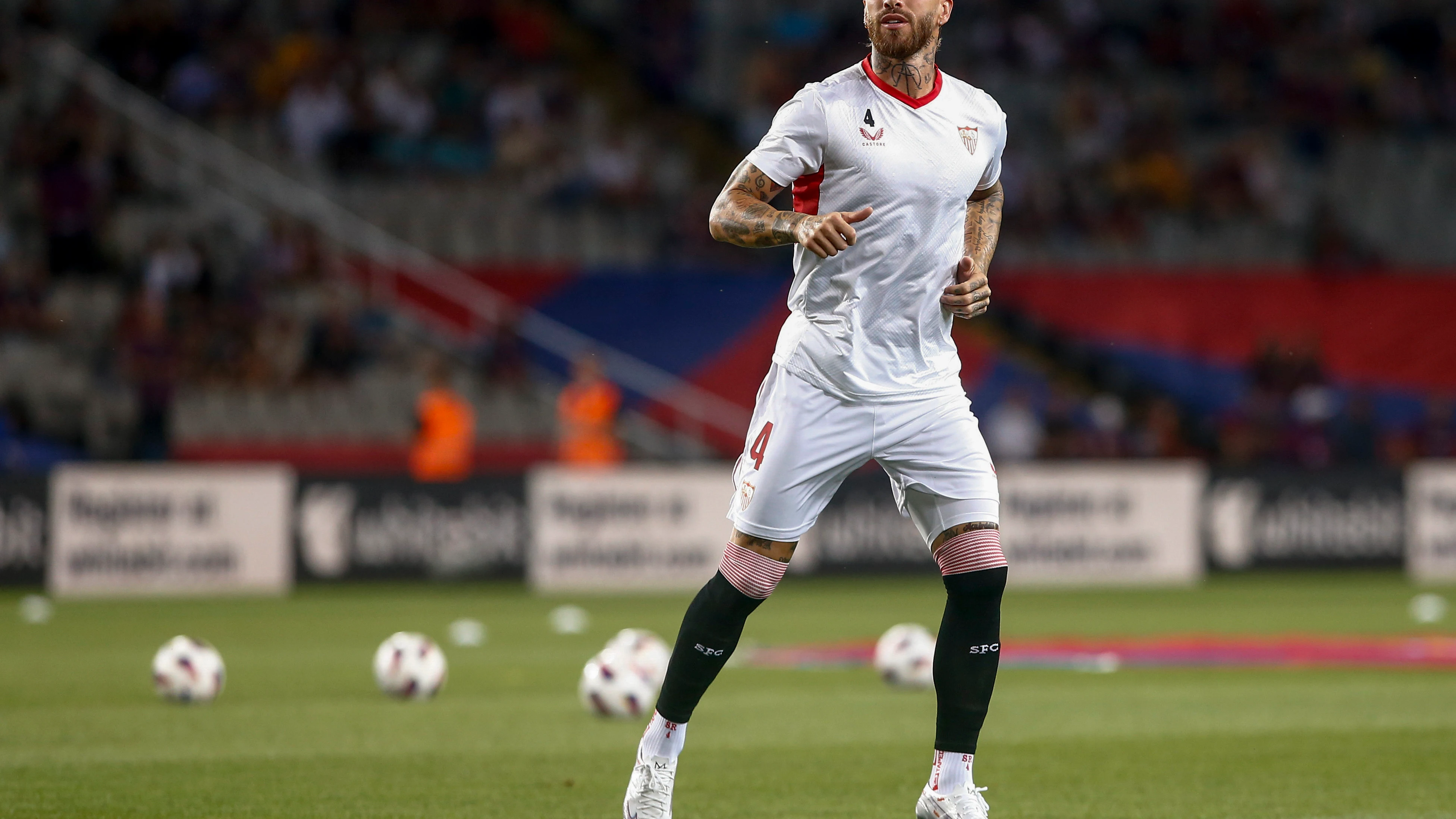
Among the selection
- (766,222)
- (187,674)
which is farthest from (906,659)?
(766,222)

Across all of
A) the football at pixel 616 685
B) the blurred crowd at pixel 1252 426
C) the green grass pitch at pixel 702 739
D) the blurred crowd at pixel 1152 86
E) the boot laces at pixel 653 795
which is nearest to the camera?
the boot laces at pixel 653 795

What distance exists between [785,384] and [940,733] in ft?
3.79

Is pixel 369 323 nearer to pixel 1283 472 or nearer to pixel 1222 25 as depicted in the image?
pixel 1283 472

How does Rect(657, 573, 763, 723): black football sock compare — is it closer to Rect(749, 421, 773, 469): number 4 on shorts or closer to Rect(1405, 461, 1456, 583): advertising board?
Rect(749, 421, 773, 469): number 4 on shorts

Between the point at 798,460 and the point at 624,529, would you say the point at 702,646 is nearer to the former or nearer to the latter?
the point at 798,460

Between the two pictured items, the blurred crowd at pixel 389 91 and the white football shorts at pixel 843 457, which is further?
the blurred crowd at pixel 389 91

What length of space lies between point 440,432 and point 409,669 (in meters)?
10.2

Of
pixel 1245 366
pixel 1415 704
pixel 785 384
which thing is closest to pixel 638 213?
pixel 1245 366

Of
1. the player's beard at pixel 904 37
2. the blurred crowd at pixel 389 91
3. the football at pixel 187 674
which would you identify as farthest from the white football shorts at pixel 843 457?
the blurred crowd at pixel 389 91

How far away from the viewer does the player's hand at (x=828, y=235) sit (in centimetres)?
532

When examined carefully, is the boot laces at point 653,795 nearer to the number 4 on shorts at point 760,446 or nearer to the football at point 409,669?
the number 4 on shorts at point 760,446

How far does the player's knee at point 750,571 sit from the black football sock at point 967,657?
1.72 feet

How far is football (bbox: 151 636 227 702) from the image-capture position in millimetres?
9383

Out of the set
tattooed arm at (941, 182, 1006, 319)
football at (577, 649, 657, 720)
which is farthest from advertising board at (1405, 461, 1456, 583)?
tattooed arm at (941, 182, 1006, 319)
